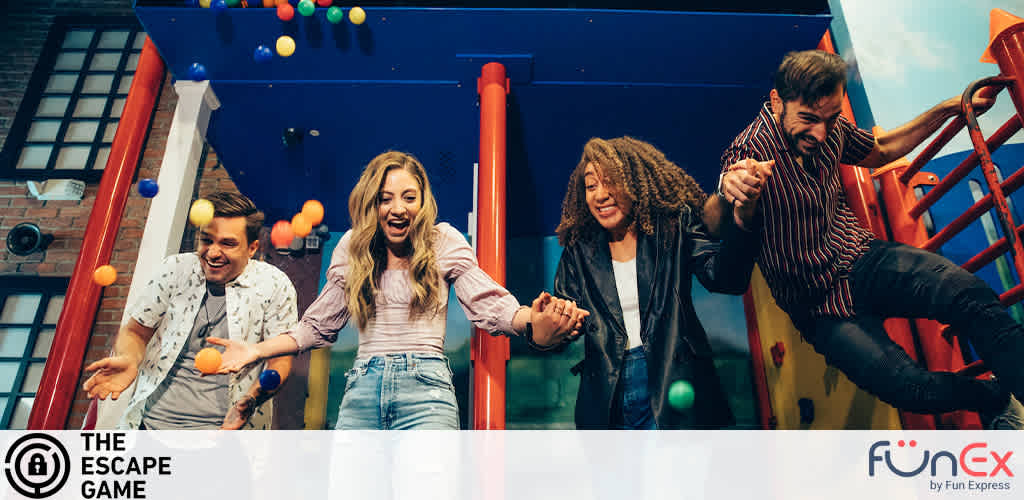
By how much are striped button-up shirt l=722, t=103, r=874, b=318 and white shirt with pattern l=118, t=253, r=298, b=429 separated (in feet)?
6.25

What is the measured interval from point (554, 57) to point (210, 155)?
1.76 m

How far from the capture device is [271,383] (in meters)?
2.55

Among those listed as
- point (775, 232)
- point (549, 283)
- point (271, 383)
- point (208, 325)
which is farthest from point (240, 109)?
point (775, 232)

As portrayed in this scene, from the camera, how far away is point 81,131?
5648 mm

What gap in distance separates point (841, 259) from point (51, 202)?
18.2 feet

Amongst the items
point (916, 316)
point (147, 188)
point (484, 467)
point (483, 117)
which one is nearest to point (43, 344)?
point (147, 188)

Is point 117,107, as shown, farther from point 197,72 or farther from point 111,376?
point 111,376

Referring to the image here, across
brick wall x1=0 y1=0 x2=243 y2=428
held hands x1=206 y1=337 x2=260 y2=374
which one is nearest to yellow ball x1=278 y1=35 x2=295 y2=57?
brick wall x1=0 y1=0 x2=243 y2=428

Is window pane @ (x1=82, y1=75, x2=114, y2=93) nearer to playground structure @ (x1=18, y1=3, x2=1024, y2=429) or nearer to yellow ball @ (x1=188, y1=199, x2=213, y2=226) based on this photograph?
playground structure @ (x1=18, y1=3, x2=1024, y2=429)

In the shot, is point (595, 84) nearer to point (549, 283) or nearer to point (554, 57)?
point (554, 57)

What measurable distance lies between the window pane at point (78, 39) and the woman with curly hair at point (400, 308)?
4.72 metres

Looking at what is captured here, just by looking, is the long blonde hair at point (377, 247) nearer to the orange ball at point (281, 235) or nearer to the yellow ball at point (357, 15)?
the orange ball at point (281, 235)

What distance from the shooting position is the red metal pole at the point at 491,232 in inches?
99.3

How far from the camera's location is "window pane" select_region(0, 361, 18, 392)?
4.91 meters
